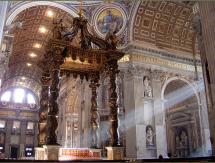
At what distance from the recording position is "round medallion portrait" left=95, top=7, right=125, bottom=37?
13422mm

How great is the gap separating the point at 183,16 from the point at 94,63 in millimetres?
7102

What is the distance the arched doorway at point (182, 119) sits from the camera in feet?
45.6

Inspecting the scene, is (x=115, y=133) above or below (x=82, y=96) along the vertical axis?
below

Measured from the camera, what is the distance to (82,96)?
14719 mm

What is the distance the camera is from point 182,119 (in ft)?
48.2

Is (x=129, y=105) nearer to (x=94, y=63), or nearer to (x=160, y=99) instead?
(x=160, y=99)

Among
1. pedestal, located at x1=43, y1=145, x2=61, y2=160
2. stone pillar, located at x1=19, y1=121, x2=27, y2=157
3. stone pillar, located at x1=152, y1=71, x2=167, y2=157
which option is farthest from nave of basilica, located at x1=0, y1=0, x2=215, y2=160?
stone pillar, located at x1=19, y1=121, x2=27, y2=157

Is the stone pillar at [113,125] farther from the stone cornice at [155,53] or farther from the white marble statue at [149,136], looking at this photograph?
the stone cornice at [155,53]

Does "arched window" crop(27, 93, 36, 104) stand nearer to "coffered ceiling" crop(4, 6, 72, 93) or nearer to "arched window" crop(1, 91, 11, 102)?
"arched window" crop(1, 91, 11, 102)

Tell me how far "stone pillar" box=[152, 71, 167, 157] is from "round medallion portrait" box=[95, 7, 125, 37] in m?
2.94

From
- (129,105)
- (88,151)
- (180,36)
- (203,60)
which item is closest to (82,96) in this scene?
(129,105)

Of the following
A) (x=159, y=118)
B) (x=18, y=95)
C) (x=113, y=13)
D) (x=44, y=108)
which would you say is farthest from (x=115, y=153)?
(x=18, y=95)

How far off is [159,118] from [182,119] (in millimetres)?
2944

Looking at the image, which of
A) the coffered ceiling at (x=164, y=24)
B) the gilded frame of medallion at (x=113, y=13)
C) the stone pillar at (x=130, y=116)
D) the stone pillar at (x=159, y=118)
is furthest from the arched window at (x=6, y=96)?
the stone pillar at (x=159, y=118)
